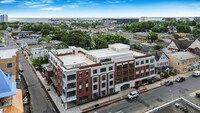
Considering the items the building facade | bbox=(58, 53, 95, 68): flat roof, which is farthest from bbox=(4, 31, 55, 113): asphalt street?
bbox=(58, 53, 95, 68): flat roof

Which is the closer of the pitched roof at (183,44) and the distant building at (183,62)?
the distant building at (183,62)

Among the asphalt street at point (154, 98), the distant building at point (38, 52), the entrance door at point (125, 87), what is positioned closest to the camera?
the asphalt street at point (154, 98)

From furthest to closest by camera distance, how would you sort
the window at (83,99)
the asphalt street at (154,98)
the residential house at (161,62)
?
the residential house at (161,62)
the window at (83,99)
the asphalt street at (154,98)

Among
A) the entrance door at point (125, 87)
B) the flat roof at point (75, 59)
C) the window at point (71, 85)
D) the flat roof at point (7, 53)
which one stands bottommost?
the entrance door at point (125, 87)

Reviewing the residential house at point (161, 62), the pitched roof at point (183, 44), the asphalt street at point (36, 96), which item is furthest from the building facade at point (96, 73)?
the pitched roof at point (183, 44)

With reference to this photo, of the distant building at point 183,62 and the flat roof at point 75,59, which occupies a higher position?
the flat roof at point 75,59

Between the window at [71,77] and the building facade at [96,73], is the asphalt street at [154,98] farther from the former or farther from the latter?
the window at [71,77]

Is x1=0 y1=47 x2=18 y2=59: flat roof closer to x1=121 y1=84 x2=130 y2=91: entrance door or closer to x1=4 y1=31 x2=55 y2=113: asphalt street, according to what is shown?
x1=4 y1=31 x2=55 y2=113: asphalt street
